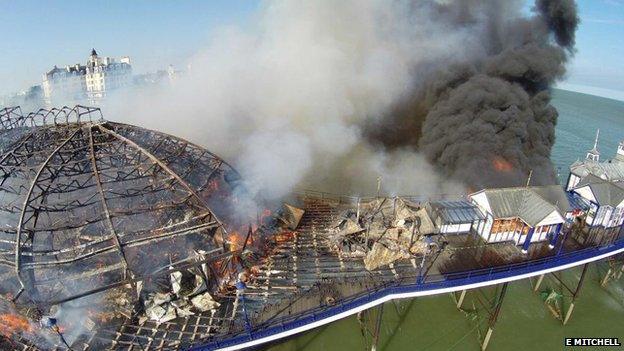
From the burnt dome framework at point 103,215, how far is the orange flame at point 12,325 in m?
0.98

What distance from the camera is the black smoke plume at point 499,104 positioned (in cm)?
3806

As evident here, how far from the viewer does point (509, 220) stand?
2625 centimetres

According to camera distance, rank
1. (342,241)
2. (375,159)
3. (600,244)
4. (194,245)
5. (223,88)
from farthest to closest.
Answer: (223,88)
(375,159)
(600,244)
(342,241)
(194,245)

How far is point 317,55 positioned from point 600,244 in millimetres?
43229

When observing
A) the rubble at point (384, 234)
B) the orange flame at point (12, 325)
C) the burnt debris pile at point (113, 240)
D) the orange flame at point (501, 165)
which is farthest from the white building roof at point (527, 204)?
the orange flame at point (12, 325)

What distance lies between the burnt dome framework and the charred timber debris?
3.7 inches

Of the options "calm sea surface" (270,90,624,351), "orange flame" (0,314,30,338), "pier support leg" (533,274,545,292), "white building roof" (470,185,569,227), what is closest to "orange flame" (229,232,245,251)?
"calm sea surface" (270,90,624,351)

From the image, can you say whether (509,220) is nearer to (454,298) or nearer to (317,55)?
(454,298)

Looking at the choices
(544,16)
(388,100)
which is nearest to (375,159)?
(388,100)

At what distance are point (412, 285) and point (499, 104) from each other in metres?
28.3

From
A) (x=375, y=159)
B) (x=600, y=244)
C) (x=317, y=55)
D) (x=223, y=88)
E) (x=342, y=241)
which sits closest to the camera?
(x=342, y=241)

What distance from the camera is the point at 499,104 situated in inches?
1638

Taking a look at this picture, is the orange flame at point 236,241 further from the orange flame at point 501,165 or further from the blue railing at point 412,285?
the orange flame at point 501,165

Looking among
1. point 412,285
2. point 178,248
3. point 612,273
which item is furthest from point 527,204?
point 178,248
